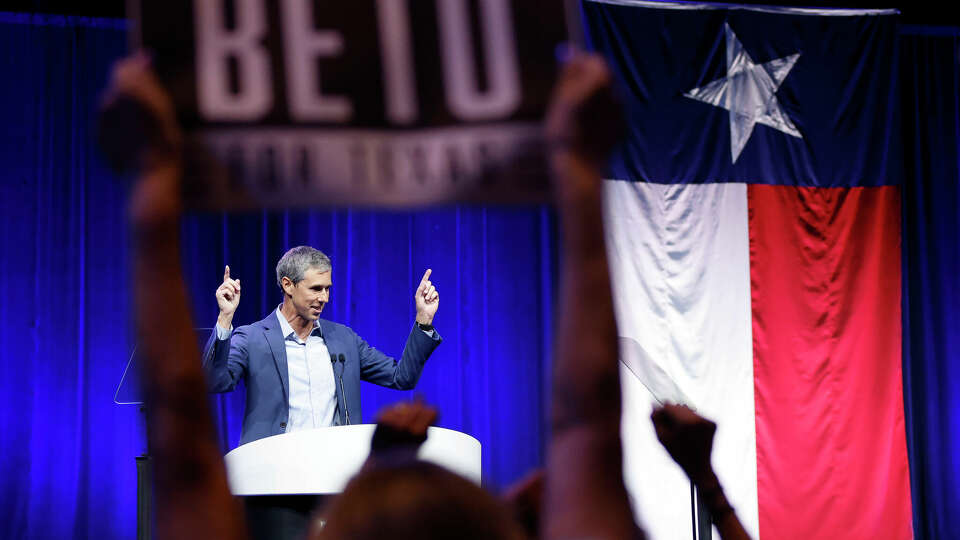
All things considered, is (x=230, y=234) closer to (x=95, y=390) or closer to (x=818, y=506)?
(x=95, y=390)

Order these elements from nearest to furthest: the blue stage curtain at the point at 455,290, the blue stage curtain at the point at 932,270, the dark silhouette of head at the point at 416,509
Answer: the dark silhouette of head at the point at 416,509, the blue stage curtain at the point at 455,290, the blue stage curtain at the point at 932,270

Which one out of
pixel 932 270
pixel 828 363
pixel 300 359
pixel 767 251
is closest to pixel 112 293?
pixel 300 359

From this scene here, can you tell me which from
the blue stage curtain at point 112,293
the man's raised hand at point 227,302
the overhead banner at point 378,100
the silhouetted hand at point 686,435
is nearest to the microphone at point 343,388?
the man's raised hand at point 227,302

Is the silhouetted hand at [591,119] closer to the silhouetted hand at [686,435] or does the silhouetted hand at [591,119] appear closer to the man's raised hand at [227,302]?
the silhouetted hand at [686,435]

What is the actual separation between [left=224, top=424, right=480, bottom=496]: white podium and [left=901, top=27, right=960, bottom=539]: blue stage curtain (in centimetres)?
400

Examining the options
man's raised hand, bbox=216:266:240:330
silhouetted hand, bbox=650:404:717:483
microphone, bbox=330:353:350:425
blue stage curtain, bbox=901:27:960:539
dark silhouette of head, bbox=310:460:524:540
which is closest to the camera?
dark silhouette of head, bbox=310:460:524:540

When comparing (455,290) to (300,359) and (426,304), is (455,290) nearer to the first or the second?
(426,304)

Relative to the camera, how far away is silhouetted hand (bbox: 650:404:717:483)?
0.66 meters

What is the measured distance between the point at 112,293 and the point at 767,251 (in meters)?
3.31

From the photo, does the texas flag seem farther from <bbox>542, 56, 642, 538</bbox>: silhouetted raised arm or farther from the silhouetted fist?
<bbox>542, 56, 642, 538</bbox>: silhouetted raised arm

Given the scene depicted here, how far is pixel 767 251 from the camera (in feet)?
14.8

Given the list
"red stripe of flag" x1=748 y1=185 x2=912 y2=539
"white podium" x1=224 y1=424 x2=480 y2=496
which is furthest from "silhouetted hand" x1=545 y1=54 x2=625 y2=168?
"red stripe of flag" x1=748 y1=185 x2=912 y2=539

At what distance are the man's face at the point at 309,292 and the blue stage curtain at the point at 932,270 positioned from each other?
134 inches

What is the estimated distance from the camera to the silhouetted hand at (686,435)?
0.66m
